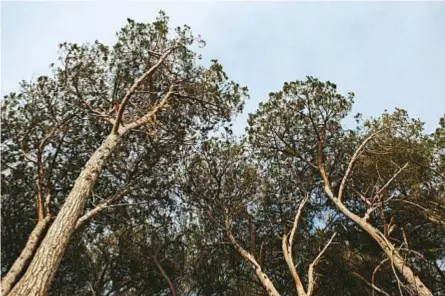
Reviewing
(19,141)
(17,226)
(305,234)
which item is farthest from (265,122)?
(17,226)

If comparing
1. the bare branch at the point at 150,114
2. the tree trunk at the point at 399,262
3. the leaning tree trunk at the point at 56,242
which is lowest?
the leaning tree trunk at the point at 56,242

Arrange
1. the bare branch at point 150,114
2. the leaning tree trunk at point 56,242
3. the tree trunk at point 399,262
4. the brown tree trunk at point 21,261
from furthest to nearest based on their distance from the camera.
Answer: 1. the bare branch at point 150,114
2. the tree trunk at point 399,262
3. the brown tree trunk at point 21,261
4. the leaning tree trunk at point 56,242

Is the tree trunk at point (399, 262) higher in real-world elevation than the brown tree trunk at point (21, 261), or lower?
higher

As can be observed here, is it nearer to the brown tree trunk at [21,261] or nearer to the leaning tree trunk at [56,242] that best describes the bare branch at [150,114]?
the leaning tree trunk at [56,242]

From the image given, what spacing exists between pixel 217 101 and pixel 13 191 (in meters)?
5.19

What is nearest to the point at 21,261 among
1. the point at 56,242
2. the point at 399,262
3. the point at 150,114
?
the point at 56,242

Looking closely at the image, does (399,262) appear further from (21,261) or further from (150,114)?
(21,261)

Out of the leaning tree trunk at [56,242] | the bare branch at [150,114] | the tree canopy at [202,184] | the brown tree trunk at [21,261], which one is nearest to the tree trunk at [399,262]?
the tree canopy at [202,184]

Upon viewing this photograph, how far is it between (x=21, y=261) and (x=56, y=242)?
2.57 m

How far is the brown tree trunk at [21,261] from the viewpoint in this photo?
6.94 metres

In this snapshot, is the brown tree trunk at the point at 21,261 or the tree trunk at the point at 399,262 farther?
the tree trunk at the point at 399,262

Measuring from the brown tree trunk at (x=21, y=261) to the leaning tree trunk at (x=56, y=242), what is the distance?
1600mm

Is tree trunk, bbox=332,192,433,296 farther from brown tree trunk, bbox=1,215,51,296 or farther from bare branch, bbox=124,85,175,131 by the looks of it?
brown tree trunk, bbox=1,215,51,296

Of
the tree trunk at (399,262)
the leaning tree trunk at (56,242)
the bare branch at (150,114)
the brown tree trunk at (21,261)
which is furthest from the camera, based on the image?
the bare branch at (150,114)
